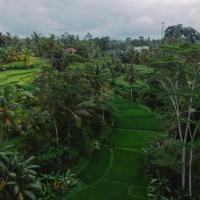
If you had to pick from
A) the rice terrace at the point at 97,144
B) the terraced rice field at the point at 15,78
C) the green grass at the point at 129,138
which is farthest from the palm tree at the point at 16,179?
the terraced rice field at the point at 15,78

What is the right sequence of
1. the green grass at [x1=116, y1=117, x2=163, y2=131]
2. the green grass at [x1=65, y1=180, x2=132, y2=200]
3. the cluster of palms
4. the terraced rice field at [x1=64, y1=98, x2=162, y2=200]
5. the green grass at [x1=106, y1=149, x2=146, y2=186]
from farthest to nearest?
1. the green grass at [x1=116, y1=117, x2=163, y2=131]
2. the cluster of palms
3. the green grass at [x1=106, y1=149, x2=146, y2=186]
4. the terraced rice field at [x1=64, y1=98, x2=162, y2=200]
5. the green grass at [x1=65, y1=180, x2=132, y2=200]

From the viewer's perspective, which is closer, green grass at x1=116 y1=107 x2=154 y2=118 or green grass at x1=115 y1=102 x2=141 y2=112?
green grass at x1=116 y1=107 x2=154 y2=118

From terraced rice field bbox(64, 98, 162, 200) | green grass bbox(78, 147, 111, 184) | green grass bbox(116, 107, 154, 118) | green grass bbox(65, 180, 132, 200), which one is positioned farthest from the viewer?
green grass bbox(116, 107, 154, 118)

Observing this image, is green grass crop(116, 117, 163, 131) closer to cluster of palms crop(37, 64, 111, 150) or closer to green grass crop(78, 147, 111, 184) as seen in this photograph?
green grass crop(78, 147, 111, 184)

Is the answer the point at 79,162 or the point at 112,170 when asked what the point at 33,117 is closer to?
the point at 79,162

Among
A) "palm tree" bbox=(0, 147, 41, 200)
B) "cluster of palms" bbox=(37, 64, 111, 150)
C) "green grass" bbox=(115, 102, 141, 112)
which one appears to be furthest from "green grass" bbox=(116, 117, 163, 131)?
"palm tree" bbox=(0, 147, 41, 200)

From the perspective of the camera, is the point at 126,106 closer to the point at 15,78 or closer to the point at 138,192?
the point at 15,78

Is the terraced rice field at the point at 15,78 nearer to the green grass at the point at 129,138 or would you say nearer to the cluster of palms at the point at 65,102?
the green grass at the point at 129,138
